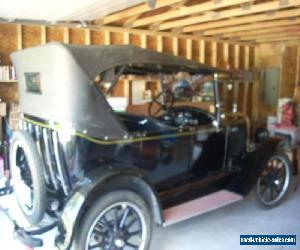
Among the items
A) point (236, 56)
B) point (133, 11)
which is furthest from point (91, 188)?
point (236, 56)

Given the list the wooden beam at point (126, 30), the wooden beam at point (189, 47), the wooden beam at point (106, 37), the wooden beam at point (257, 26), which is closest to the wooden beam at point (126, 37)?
the wooden beam at point (126, 30)

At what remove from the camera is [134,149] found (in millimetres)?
2895

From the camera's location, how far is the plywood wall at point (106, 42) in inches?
214

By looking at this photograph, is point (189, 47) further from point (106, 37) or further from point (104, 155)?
point (104, 155)

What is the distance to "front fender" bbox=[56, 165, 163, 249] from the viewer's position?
242 centimetres

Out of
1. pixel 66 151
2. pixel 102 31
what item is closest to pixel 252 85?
pixel 102 31

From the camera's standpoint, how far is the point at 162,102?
4.05 m

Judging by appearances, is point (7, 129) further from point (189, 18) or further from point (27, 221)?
point (189, 18)

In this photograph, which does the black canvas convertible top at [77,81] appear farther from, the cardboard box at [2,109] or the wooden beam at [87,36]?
the wooden beam at [87,36]

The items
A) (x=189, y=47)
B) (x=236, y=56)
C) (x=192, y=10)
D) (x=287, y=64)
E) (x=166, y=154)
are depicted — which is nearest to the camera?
(x=166, y=154)

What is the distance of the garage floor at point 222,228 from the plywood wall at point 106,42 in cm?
278

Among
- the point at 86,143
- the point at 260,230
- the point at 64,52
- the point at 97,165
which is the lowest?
the point at 260,230

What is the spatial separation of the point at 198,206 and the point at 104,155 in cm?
116

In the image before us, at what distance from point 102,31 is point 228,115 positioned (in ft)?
10.5
